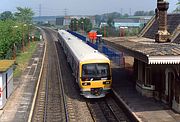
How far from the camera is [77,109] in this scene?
19.6 m

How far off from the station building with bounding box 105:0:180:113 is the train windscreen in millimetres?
1632

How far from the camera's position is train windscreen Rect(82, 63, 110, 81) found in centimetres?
2073

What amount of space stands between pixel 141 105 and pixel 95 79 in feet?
11.1

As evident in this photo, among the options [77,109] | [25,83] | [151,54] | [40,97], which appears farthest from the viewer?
[25,83]

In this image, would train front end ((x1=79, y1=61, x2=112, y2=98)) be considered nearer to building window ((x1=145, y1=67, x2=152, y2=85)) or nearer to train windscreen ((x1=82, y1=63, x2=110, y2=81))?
train windscreen ((x1=82, y1=63, x2=110, y2=81))

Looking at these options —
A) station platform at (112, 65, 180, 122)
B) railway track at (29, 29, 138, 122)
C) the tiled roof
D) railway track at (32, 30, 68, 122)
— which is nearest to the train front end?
railway track at (29, 29, 138, 122)

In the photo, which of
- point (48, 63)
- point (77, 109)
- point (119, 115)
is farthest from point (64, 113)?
point (48, 63)

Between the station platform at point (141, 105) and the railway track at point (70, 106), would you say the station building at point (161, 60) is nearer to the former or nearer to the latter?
the station platform at point (141, 105)

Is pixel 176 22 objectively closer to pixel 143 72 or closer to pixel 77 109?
pixel 143 72

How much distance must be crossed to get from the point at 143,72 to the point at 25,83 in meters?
9.82

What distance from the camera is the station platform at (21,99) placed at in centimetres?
1777

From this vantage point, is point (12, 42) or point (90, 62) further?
point (12, 42)

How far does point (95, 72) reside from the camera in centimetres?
2083

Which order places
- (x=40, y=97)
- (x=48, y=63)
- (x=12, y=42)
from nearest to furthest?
(x=40, y=97), (x=48, y=63), (x=12, y=42)
